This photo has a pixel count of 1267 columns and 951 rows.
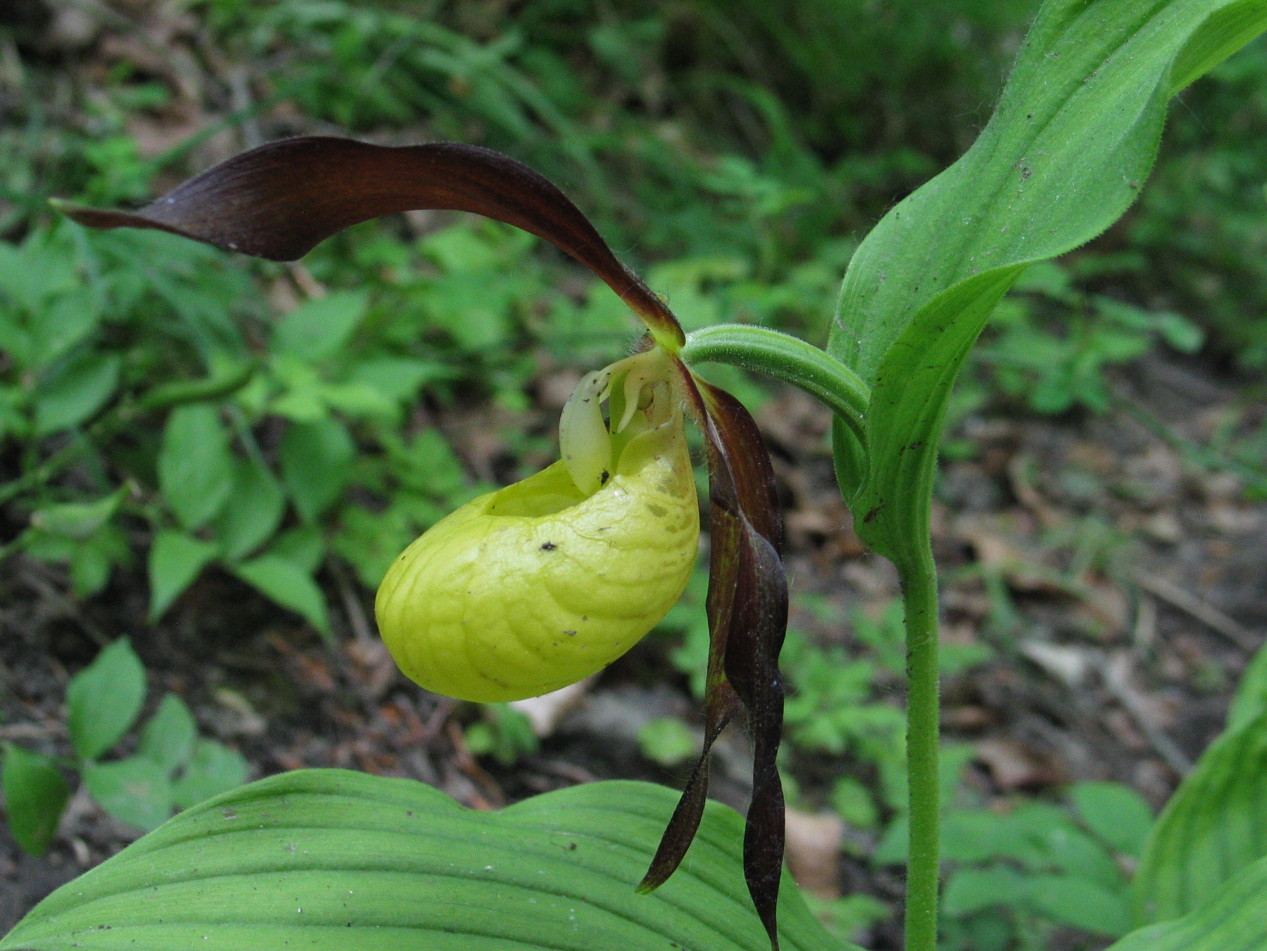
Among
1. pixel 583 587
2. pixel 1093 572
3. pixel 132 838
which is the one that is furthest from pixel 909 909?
pixel 1093 572

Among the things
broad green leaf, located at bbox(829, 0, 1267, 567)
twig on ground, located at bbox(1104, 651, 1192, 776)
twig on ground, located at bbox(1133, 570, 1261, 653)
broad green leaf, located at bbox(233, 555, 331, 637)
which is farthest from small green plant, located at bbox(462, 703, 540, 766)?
twig on ground, located at bbox(1133, 570, 1261, 653)

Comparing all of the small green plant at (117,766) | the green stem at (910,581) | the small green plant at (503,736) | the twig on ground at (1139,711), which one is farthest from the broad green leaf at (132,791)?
the twig on ground at (1139,711)

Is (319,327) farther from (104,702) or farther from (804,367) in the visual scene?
(804,367)

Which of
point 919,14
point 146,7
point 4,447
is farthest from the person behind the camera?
point 919,14

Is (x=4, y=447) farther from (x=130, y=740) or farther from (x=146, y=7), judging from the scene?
(x=146, y=7)

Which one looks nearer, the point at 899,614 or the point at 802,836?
the point at 802,836

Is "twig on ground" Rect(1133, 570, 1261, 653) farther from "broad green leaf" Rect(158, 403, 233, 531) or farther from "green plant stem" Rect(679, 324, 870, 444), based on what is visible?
"broad green leaf" Rect(158, 403, 233, 531)
